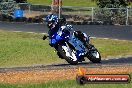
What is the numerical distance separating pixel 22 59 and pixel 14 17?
21417 mm

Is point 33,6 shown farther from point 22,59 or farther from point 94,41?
point 22,59

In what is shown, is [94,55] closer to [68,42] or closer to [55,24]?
[68,42]

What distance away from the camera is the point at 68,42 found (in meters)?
17.0

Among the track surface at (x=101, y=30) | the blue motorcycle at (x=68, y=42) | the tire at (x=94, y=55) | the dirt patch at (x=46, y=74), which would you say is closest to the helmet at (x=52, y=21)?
the blue motorcycle at (x=68, y=42)

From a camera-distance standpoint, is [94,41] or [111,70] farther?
[94,41]

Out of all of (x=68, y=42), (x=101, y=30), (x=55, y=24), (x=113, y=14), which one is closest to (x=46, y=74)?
(x=55, y=24)

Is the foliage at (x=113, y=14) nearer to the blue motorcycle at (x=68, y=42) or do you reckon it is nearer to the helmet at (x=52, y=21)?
the blue motorcycle at (x=68, y=42)

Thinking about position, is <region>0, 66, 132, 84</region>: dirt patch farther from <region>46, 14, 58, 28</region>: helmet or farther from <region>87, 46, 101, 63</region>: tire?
<region>46, 14, 58, 28</region>: helmet

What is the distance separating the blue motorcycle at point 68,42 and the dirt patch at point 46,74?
86 centimetres

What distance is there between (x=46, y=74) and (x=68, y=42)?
6.25 ft

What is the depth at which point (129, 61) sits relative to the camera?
19969 millimetres

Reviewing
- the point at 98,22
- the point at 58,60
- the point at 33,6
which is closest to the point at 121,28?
the point at 98,22

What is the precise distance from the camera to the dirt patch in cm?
1440

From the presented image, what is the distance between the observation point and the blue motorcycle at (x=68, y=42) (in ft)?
53.5
